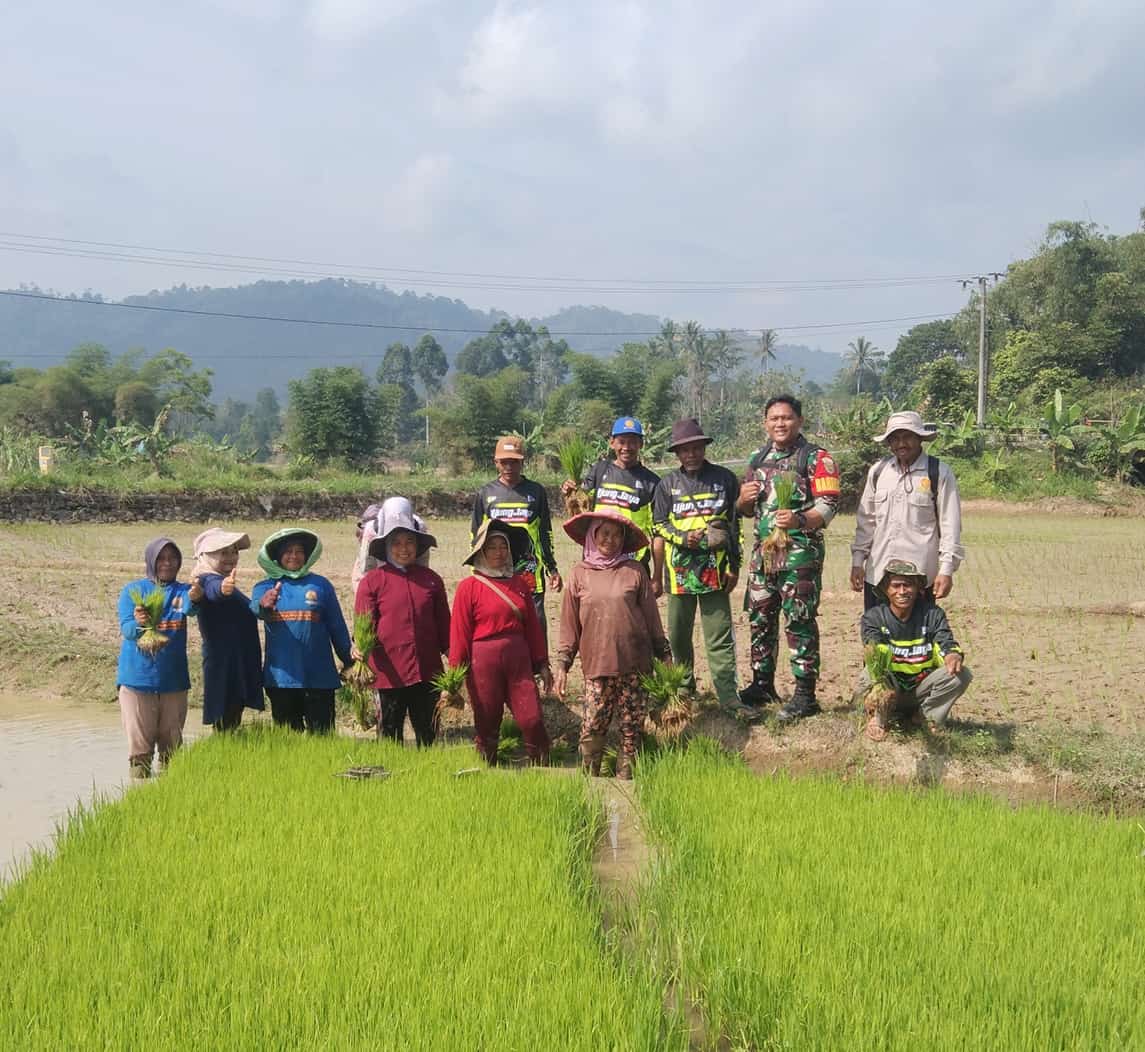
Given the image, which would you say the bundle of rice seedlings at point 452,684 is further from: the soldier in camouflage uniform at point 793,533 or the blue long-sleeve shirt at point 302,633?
the soldier in camouflage uniform at point 793,533

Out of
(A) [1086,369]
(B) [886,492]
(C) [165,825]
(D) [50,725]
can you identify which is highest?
(A) [1086,369]

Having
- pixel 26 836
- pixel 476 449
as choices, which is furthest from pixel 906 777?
pixel 476 449

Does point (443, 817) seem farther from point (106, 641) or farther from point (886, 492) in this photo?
point (106, 641)

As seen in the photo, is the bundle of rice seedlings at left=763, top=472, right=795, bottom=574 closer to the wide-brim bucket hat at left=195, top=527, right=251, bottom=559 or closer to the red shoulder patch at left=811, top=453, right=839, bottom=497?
the red shoulder patch at left=811, top=453, right=839, bottom=497

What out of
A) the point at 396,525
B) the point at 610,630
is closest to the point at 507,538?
the point at 396,525

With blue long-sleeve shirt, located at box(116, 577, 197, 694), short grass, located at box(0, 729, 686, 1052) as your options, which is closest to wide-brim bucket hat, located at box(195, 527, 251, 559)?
blue long-sleeve shirt, located at box(116, 577, 197, 694)

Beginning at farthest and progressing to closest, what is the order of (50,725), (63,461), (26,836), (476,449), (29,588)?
(476,449) < (63,461) < (29,588) < (50,725) < (26,836)

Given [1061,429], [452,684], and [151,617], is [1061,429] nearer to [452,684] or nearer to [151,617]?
[452,684]

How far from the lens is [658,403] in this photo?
41750 mm

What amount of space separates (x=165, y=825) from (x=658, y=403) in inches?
1521

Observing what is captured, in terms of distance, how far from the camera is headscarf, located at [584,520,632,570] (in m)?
4.95

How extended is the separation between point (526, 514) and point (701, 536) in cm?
103

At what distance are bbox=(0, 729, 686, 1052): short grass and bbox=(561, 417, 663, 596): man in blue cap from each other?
155cm

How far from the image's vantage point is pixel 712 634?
5.24 metres
